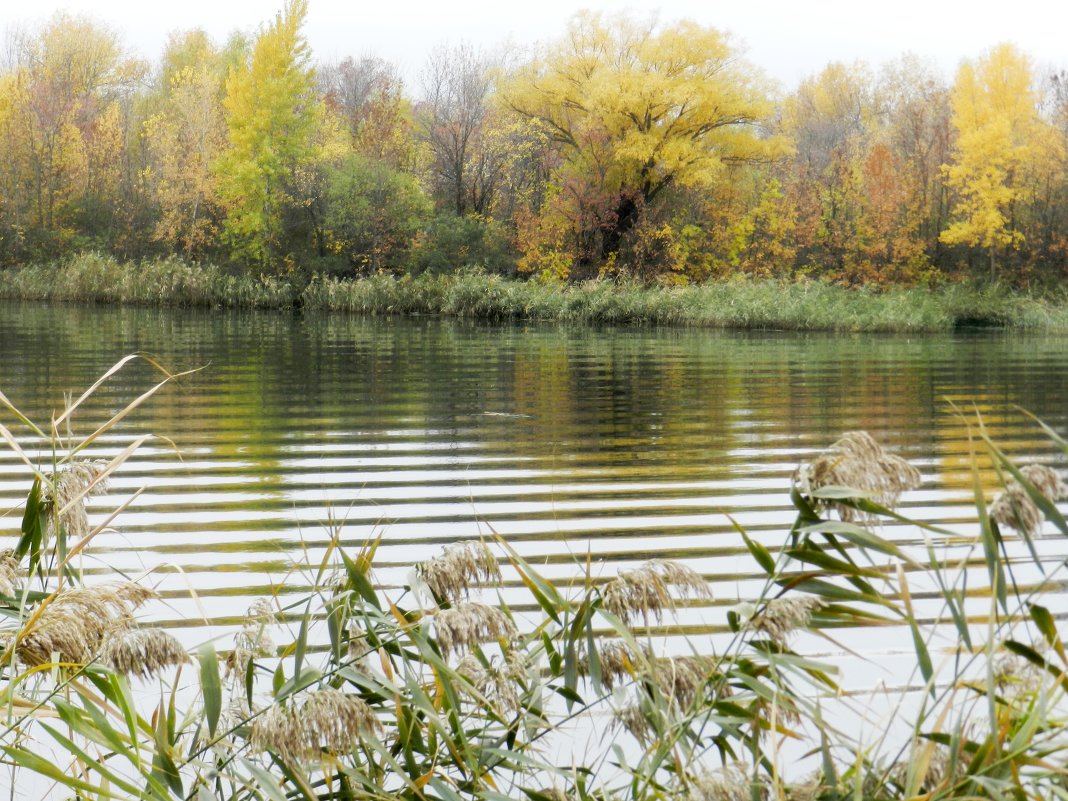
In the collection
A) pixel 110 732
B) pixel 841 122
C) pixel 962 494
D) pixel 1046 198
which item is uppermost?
pixel 841 122

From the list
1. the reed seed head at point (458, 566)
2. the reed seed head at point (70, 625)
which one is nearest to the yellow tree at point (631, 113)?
the reed seed head at point (458, 566)

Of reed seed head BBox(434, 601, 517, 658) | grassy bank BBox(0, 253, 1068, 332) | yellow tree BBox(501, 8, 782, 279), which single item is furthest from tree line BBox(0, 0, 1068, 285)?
reed seed head BBox(434, 601, 517, 658)

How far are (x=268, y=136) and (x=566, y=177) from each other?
12.3 meters

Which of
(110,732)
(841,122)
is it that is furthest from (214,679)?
(841,122)

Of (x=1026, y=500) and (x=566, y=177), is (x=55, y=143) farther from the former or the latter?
(x=1026, y=500)

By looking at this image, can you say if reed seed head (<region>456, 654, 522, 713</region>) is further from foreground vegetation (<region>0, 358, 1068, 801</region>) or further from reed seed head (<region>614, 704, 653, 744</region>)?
reed seed head (<region>614, 704, 653, 744</region>)

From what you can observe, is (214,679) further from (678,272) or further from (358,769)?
(678,272)

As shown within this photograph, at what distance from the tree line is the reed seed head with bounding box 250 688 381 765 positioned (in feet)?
138

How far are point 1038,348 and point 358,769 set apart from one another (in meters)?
27.7

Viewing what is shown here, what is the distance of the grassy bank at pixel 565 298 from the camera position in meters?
37.9

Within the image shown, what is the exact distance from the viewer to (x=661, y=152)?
45.8 m

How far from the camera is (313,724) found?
245 cm

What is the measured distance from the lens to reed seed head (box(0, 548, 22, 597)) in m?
3.25

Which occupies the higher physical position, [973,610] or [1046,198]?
[1046,198]
